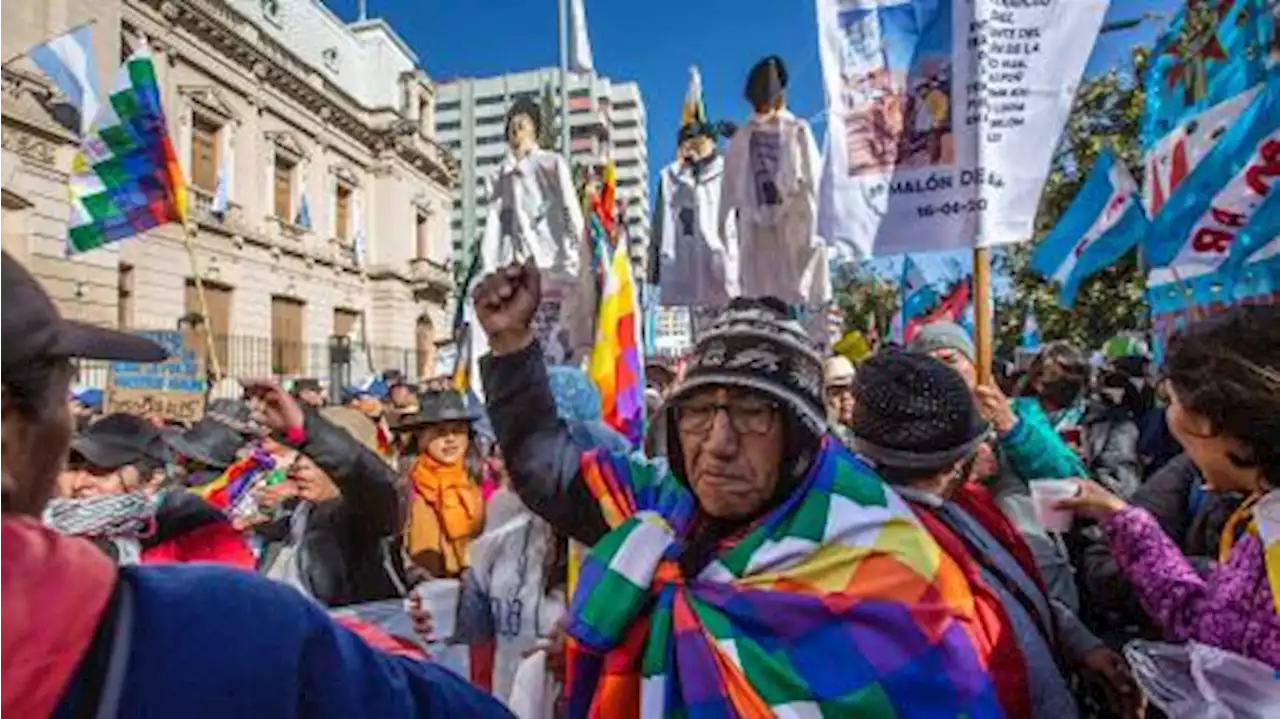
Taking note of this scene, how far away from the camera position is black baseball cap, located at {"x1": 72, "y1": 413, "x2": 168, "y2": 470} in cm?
333

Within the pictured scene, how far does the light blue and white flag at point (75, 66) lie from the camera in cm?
998

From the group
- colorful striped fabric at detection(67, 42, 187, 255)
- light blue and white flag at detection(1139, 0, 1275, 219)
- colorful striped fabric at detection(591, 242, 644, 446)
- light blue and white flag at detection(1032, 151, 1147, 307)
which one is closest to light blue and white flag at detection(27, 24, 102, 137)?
colorful striped fabric at detection(67, 42, 187, 255)

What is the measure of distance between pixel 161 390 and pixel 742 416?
9376 mm

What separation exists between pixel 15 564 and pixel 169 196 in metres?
9.73

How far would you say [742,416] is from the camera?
6.48 feet

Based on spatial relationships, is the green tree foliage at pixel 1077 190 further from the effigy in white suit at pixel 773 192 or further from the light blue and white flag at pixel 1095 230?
the effigy in white suit at pixel 773 192

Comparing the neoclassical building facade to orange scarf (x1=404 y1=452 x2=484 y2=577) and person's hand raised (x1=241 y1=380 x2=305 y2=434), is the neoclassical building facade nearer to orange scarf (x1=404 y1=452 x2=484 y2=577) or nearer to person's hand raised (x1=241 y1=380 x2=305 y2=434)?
orange scarf (x1=404 y1=452 x2=484 y2=577)

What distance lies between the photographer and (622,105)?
7750 centimetres

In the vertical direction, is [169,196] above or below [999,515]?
above

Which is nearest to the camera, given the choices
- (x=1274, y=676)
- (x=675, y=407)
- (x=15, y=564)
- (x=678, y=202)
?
(x=15, y=564)

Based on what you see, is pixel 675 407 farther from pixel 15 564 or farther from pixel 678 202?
pixel 678 202

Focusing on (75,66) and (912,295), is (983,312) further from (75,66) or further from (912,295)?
(75,66)

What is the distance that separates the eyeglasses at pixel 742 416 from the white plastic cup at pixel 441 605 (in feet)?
3.24

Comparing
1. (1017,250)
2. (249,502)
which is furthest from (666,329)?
(249,502)
